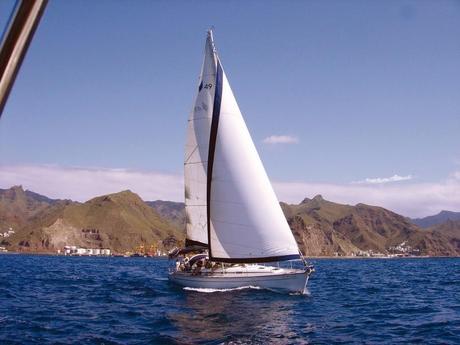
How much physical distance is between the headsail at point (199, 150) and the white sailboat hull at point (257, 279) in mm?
5174

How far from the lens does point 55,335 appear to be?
20.2m

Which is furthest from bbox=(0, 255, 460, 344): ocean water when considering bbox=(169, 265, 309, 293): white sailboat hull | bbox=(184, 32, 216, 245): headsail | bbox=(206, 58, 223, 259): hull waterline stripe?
bbox=(184, 32, 216, 245): headsail

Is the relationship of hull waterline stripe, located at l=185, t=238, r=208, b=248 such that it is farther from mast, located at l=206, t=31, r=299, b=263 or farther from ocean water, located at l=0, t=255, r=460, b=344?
mast, located at l=206, t=31, r=299, b=263

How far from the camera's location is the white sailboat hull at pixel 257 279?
37.1 metres

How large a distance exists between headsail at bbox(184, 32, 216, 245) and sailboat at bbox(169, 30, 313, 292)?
0.29 feet

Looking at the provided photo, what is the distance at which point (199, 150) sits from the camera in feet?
135

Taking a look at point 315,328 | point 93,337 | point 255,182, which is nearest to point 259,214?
point 255,182

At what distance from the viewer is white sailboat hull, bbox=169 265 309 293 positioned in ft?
122

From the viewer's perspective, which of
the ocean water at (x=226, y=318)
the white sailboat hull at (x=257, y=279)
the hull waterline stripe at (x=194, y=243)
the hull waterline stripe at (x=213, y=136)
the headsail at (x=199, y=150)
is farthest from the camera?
the hull waterline stripe at (x=194, y=243)

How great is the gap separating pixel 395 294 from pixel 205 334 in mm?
24174

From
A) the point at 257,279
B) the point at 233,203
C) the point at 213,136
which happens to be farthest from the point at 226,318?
the point at 213,136

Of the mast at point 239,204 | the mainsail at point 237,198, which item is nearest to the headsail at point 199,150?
the mainsail at point 237,198

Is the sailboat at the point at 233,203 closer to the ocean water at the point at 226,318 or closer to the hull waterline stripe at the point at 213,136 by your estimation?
the hull waterline stripe at the point at 213,136

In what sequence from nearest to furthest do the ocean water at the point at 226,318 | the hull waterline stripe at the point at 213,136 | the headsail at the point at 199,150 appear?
the ocean water at the point at 226,318 < the hull waterline stripe at the point at 213,136 < the headsail at the point at 199,150
